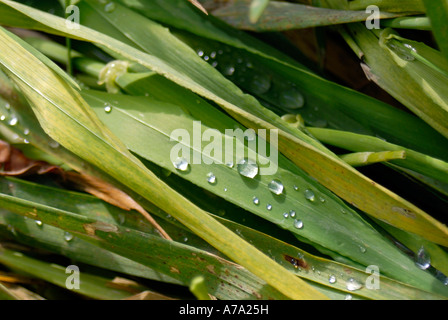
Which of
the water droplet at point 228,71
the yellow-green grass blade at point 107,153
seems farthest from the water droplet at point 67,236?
the water droplet at point 228,71

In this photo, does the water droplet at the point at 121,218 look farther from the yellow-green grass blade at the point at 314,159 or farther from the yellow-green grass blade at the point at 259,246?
the yellow-green grass blade at the point at 314,159

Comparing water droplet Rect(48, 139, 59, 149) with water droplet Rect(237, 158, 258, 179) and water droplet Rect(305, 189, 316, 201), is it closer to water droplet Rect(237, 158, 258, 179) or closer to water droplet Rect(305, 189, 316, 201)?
water droplet Rect(237, 158, 258, 179)

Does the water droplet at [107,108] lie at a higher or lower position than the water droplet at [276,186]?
higher

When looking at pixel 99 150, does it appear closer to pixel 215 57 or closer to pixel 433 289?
pixel 215 57

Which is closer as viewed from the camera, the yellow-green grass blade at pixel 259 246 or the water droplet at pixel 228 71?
the yellow-green grass blade at pixel 259 246

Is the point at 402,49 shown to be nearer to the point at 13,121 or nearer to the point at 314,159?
the point at 314,159

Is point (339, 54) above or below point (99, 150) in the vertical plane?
above
